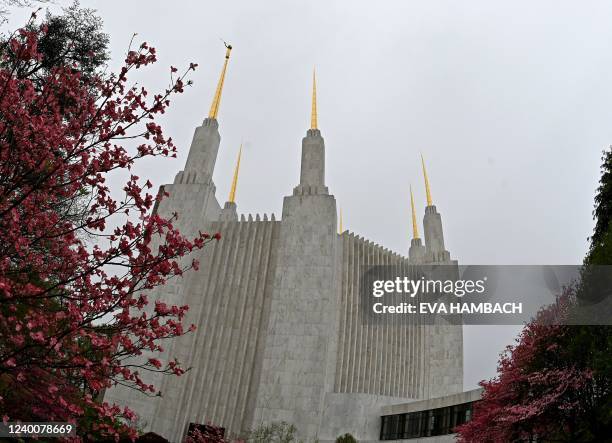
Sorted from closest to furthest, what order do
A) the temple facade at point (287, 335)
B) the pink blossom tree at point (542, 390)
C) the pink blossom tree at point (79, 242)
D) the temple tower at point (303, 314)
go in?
1. the pink blossom tree at point (79, 242)
2. the pink blossom tree at point (542, 390)
3. the temple tower at point (303, 314)
4. the temple facade at point (287, 335)

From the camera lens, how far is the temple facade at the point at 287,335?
85.9ft

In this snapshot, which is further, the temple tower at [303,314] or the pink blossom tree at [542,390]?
the temple tower at [303,314]

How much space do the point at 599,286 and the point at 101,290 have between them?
13.9 metres

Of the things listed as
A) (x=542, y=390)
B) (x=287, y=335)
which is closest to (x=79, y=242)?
(x=542, y=390)

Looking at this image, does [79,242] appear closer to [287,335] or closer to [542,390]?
[542,390]

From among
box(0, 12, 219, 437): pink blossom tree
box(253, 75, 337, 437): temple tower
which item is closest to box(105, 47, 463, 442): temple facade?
box(253, 75, 337, 437): temple tower

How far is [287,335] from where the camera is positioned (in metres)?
27.0

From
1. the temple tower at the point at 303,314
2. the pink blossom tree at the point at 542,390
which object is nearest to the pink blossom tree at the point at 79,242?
the pink blossom tree at the point at 542,390

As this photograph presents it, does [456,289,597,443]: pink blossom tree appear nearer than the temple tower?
Yes

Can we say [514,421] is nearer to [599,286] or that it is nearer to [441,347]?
[599,286]

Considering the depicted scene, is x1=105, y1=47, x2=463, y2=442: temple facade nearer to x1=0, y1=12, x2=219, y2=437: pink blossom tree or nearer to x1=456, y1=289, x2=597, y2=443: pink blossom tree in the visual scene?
x1=456, y1=289, x2=597, y2=443: pink blossom tree

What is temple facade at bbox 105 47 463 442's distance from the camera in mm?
26188

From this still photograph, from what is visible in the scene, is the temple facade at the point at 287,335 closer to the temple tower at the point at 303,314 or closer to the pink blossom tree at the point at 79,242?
the temple tower at the point at 303,314

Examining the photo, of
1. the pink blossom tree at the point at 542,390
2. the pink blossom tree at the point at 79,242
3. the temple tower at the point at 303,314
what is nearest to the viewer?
the pink blossom tree at the point at 79,242
